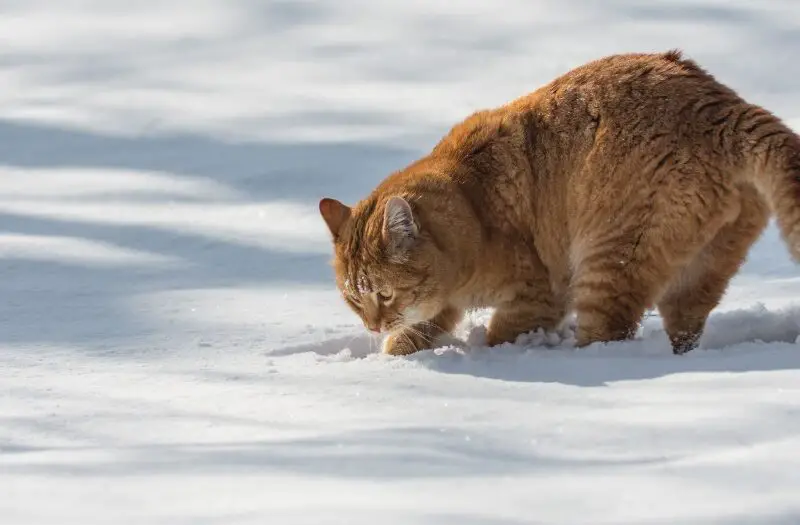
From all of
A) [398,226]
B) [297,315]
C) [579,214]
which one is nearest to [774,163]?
[579,214]

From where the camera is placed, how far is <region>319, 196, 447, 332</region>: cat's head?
17.5 ft

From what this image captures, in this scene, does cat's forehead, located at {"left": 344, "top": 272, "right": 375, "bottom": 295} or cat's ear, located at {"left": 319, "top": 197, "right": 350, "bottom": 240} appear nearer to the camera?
cat's forehead, located at {"left": 344, "top": 272, "right": 375, "bottom": 295}

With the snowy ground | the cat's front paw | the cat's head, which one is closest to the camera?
the snowy ground

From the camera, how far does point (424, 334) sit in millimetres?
5645

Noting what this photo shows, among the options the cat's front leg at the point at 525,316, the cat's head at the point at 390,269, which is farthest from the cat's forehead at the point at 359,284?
the cat's front leg at the point at 525,316

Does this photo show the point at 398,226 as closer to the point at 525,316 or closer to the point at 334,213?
the point at 334,213

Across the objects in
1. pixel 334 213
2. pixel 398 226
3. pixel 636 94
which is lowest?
pixel 398 226

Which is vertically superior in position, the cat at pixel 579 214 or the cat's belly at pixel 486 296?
the cat at pixel 579 214

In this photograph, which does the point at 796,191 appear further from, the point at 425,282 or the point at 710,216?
the point at 425,282

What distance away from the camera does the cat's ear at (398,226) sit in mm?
5203

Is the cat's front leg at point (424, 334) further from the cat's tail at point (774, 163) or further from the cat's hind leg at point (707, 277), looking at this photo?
the cat's tail at point (774, 163)

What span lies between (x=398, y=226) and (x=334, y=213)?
1.37ft

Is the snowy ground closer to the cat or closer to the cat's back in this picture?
the cat

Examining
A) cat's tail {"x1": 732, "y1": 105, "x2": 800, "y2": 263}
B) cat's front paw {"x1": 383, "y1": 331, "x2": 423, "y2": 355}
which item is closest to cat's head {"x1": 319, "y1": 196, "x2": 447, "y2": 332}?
cat's front paw {"x1": 383, "y1": 331, "x2": 423, "y2": 355}
